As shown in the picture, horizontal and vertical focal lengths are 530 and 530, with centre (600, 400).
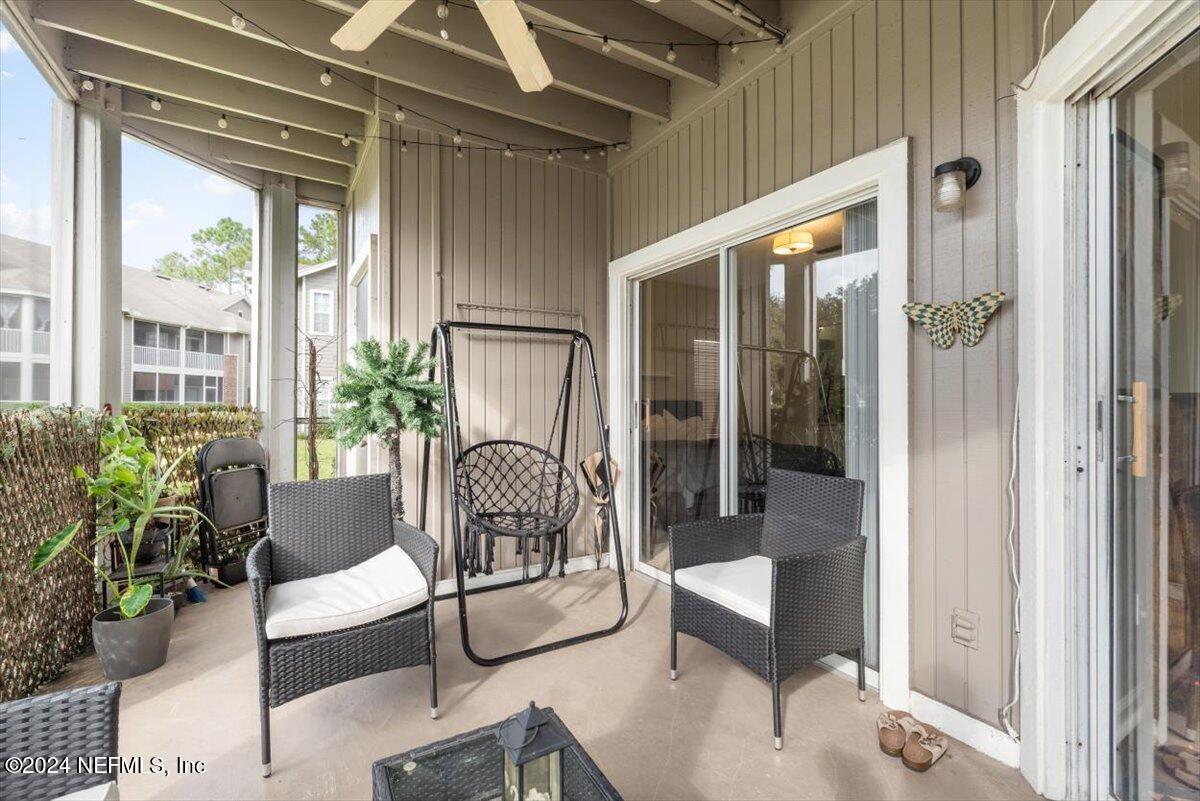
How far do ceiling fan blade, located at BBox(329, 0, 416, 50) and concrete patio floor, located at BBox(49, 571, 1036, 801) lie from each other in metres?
2.36

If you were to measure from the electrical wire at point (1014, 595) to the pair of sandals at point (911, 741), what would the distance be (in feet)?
0.72

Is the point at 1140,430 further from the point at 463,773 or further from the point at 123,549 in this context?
the point at 123,549

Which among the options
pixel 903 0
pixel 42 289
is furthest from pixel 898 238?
pixel 42 289

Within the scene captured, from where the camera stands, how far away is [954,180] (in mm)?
1861

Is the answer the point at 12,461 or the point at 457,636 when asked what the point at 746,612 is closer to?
the point at 457,636

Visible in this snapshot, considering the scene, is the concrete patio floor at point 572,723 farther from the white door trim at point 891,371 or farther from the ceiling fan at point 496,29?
the ceiling fan at point 496,29

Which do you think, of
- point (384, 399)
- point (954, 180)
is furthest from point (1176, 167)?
point (384, 399)

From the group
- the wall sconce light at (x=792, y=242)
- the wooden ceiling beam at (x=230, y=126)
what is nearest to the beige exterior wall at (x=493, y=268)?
the wooden ceiling beam at (x=230, y=126)

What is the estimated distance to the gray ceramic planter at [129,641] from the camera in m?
2.33

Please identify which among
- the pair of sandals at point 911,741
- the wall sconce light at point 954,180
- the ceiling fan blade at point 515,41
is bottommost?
the pair of sandals at point 911,741

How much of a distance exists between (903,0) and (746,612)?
2.52m

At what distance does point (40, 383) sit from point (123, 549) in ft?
3.44

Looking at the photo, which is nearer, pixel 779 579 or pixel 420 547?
pixel 779 579

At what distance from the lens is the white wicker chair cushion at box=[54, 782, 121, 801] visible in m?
0.99
